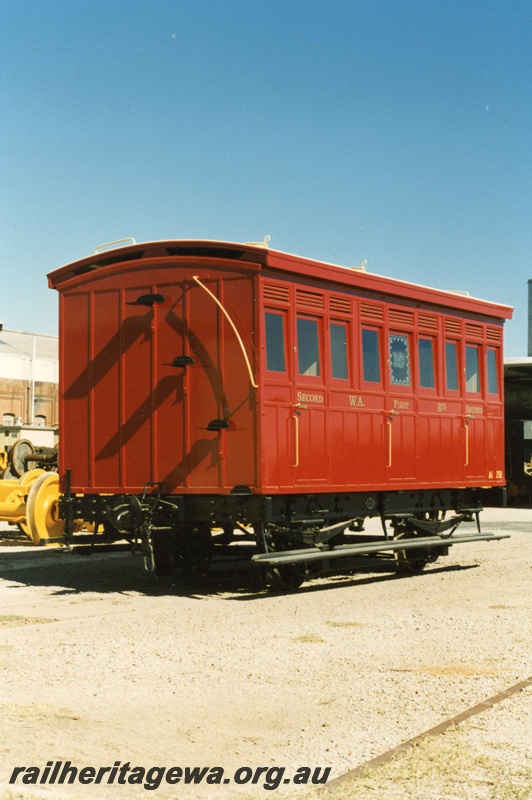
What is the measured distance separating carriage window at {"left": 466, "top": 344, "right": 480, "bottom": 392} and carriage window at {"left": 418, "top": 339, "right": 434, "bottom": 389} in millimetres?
1034

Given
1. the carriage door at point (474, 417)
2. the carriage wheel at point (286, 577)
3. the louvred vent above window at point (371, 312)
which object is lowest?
the carriage wheel at point (286, 577)

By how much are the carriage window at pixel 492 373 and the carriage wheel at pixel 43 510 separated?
22.9 ft

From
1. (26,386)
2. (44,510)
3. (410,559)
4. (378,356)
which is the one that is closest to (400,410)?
(378,356)

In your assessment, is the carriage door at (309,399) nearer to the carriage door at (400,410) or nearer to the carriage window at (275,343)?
the carriage window at (275,343)

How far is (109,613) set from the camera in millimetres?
9672

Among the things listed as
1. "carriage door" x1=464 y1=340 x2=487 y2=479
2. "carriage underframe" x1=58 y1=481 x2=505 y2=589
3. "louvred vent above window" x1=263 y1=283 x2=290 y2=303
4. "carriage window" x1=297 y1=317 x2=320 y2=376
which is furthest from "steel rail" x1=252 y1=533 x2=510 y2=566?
"louvred vent above window" x1=263 y1=283 x2=290 y2=303

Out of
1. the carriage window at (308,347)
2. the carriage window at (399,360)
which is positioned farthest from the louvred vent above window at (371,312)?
the carriage window at (308,347)

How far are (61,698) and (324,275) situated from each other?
21.7ft

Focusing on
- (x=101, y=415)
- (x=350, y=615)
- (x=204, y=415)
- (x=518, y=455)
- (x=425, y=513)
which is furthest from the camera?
(x=518, y=455)

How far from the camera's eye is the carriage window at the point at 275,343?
1066 cm

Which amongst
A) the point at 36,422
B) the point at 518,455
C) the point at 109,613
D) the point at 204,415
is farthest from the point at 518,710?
the point at 36,422

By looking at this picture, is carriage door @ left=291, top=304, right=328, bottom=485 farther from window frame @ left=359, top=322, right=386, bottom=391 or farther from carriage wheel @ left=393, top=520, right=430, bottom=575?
carriage wheel @ left=393, top=520, right=430, bottom=575

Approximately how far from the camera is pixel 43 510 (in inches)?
568

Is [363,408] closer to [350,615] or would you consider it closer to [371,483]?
[371,483]
